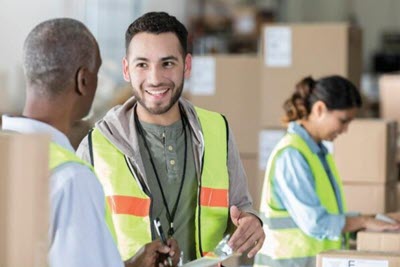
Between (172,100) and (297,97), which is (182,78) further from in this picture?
(297,97)

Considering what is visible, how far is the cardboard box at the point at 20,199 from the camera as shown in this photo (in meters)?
2.26

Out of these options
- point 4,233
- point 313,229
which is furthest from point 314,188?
point 4,233

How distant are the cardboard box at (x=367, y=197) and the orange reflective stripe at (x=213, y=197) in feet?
6.59

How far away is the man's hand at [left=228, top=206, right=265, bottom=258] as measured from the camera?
10.9ft

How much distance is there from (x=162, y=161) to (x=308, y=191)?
1219 mm

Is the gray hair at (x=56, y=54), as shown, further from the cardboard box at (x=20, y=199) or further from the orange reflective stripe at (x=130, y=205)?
the orange reflective stripe at (x=130, y=205)

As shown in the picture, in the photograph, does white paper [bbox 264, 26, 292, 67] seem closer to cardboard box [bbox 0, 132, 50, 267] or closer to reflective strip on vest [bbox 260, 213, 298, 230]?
reflective strip on vest [bbox 260, 213, 298, 230]

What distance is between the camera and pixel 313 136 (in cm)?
472

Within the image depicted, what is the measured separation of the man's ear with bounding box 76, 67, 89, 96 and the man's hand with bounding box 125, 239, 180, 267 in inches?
19.7

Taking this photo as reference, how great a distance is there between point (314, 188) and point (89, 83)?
194cm

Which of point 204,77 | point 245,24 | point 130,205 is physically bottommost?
point 130,205

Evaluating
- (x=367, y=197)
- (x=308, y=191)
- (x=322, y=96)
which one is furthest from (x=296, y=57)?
(x=308, y=191)

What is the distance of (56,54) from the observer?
2.79m

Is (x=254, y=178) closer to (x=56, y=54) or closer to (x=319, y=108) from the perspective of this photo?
(x=319, y=108)
